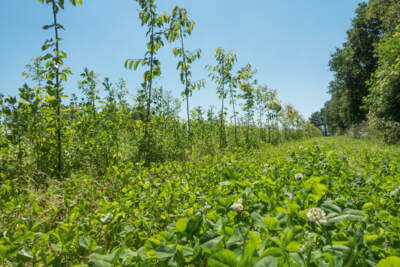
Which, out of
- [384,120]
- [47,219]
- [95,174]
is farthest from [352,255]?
[384,120]

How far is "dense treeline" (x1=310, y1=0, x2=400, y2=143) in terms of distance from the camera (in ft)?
28.0

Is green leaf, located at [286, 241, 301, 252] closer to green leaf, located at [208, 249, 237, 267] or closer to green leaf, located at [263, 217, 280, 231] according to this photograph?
green leaf, located at [263, 217, 280, 231]

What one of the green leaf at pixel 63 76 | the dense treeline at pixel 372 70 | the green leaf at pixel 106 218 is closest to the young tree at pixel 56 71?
the green leaf at pixel 63 76

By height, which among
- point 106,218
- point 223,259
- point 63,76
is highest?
point 63,76

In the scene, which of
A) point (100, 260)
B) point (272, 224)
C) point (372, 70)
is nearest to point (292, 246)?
point (272, 224)

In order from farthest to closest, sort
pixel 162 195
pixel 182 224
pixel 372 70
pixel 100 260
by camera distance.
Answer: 1. pixel 372 70
2. pixel 162 195
3. pixel 182 224
4. pixel 100 260

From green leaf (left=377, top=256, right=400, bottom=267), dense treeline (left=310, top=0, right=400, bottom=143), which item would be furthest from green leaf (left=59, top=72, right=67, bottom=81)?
dense treeline (left=310, top=0, right=400, bottom=143)

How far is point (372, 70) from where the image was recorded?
2059 cm

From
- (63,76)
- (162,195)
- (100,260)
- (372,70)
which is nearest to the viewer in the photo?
(100,260)

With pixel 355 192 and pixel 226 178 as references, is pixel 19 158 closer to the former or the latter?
pixel 226 178

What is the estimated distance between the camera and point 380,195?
1.69 metres

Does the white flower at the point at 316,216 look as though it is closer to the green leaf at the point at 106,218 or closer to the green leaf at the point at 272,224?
the green leaf at the point at 272,224

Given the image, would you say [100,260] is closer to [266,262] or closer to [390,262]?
[266,262]

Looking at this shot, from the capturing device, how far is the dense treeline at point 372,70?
854cm
